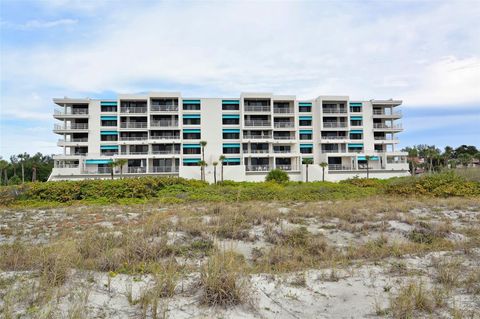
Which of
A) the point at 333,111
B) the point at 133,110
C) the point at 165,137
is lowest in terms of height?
the point at 165,137

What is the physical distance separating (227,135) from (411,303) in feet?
176

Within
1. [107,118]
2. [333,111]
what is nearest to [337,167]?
[333,111]

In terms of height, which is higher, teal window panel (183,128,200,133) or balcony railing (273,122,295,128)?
balcony railing (273,122,295,128)

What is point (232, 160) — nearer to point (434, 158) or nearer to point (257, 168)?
point (257, 168)

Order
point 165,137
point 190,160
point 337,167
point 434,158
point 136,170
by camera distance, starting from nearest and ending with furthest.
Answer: point 136,170 → point 190,160 → point 337,167 → point 165,137 → point 434,158

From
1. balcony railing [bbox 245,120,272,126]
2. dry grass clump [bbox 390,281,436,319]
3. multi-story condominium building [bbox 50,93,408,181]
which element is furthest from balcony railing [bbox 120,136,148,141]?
dry grass clump [bbox 390,281,436,319]

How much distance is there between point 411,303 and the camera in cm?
445

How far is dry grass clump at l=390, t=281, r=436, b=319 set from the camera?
430cm

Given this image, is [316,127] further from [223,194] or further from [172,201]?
[172,201]

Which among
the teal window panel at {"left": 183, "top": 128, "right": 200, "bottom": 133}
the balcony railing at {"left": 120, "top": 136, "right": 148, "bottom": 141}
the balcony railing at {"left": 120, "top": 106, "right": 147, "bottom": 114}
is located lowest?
the balcony railing at {"left": 120, "top": 136, "right": 148, "bottom": 141}

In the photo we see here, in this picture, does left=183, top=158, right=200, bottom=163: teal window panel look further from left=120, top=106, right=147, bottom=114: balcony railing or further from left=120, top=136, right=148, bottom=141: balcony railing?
left=120, top=106, right=147, bottom=114: balcony railing

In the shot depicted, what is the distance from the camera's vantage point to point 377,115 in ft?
201

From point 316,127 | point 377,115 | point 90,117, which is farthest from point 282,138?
point 90,117

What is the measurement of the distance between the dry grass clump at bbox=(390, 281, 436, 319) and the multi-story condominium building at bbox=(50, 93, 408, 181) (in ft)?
148
